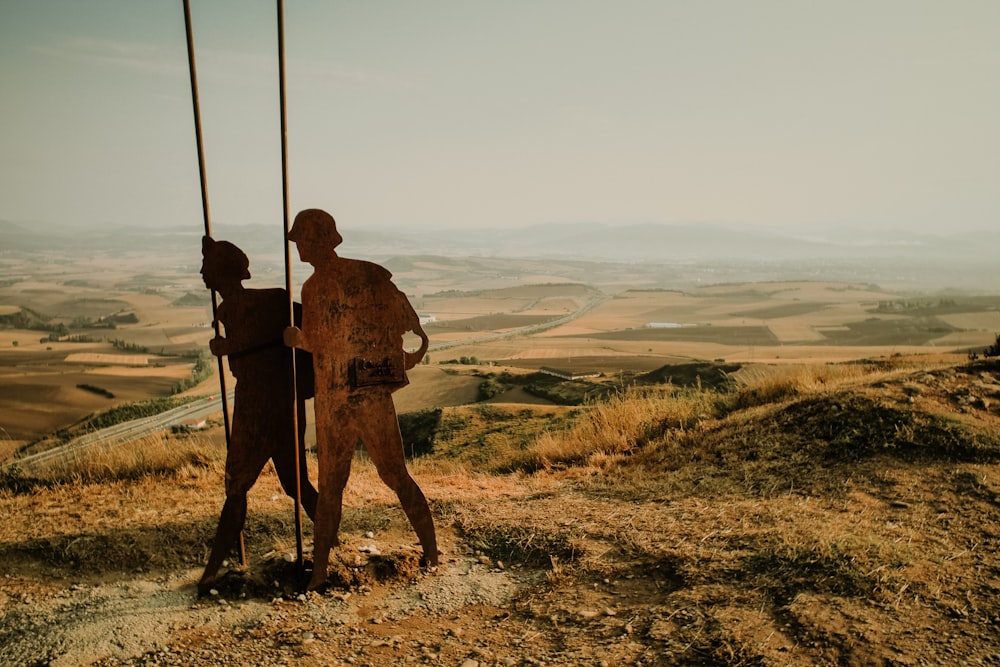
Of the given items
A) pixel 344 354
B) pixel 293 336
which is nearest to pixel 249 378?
pixel 293 336

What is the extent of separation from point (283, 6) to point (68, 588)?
13.3ft

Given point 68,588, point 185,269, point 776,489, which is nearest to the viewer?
point 68,588

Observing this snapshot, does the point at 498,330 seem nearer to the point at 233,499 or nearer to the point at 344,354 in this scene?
the point at 233,499

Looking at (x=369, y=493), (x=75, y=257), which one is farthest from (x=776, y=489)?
(x=75, y=257)

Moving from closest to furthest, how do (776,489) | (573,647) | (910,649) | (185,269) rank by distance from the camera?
(910,649) → (573,647) → (776,489) → (185,269)

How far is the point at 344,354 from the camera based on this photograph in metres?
4.21

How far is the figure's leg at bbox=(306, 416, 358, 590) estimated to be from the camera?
14.0ft

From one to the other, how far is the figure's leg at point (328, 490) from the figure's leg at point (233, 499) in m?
0.47

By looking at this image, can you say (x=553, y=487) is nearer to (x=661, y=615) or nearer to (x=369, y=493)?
(x=369, y=493)

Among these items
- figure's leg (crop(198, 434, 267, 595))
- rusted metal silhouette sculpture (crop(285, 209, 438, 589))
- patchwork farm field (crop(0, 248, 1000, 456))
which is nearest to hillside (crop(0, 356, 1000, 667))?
figure's leg (crop(198, 434, 267, 595))

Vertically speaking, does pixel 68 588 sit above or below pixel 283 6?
below

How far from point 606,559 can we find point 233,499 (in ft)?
8.61

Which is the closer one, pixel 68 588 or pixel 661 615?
pixel 661 615

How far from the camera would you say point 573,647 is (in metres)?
3.55
